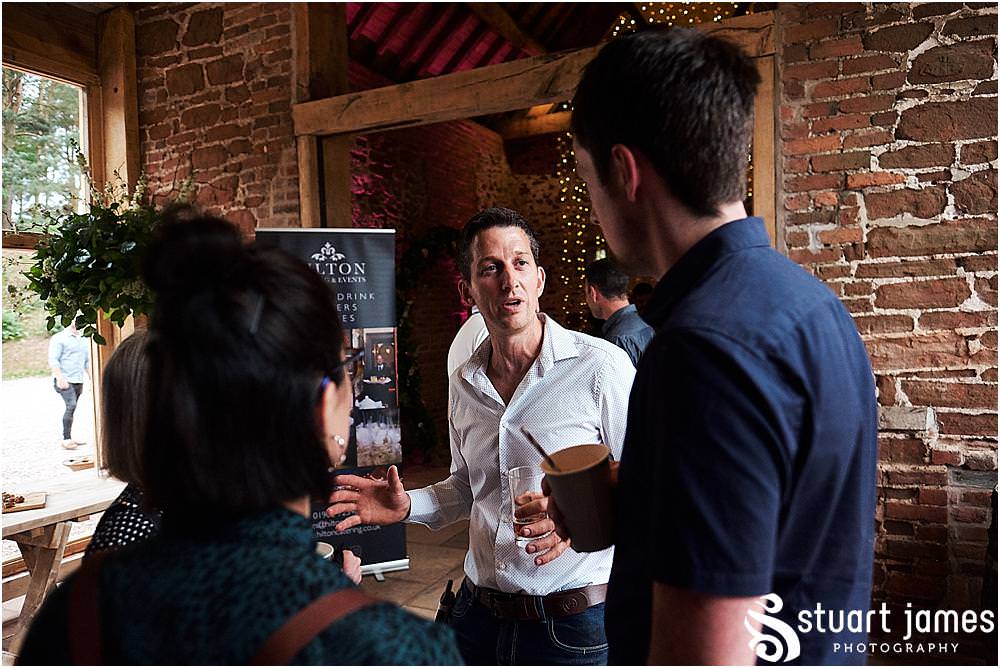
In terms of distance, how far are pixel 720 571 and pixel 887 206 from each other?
2954 millimetres

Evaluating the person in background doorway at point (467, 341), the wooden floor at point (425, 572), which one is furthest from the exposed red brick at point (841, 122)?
the wooden floor at point (425, 572)

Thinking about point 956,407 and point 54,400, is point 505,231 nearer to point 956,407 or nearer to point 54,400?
point 956,407

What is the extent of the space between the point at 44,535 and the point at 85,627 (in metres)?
3.53

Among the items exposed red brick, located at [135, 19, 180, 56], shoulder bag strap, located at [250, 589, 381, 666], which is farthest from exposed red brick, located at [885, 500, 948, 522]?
exposed red brick, located at [135, 19, 180, 56]

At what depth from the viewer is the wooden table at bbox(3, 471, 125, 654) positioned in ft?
11.0

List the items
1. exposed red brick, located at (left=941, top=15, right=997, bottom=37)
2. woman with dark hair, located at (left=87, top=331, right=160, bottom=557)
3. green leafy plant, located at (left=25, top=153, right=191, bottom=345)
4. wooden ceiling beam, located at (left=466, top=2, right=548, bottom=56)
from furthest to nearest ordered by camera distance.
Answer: wooden ceiling beam, located at (left=466, top=2, right=548, bottom=56) → green leafy plant, located at (left=25, top=153, right=191, bottom=345) → exposed red brick, located at (left=941, top=15, right=997, bottom=37) → woman with dark hair, located at (left=87, top=331, right=160, bottom=557)

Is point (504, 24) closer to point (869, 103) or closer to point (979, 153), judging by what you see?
point (869, 103)

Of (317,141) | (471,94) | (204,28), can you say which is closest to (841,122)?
(471,94)

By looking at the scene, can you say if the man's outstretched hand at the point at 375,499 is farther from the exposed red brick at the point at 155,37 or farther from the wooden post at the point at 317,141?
the exposed red brick at the point at 155,37

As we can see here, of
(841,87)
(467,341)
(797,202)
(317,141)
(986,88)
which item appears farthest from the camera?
(317,141)

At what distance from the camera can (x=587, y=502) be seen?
0.98 meters

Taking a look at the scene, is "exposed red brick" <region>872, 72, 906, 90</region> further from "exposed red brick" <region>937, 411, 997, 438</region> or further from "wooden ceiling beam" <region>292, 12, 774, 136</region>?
"exposed red brick" <region>937, 411, 997, 438</region>

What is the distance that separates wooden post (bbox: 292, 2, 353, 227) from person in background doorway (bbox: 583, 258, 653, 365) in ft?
5.93

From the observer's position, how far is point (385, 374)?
12.9 ft
